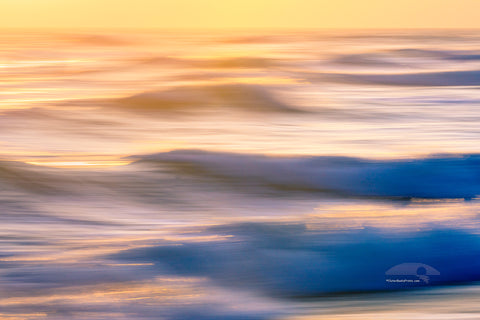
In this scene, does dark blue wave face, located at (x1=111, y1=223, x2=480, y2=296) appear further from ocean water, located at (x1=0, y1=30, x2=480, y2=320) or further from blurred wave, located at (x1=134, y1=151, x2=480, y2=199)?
blurred wave, located at (x1=134, y1=151, x2=480, y2=199)

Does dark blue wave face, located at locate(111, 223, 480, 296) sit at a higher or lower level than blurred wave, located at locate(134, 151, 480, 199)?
lower

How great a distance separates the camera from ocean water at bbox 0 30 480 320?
1440 mm

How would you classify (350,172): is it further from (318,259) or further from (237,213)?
(318,259)

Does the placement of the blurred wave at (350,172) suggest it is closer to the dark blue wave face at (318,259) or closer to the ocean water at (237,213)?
the ocean water at (237,213)

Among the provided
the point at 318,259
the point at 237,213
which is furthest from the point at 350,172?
the point at 318,259

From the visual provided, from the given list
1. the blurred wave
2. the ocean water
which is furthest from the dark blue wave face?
the blurred wave

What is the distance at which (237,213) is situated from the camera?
2.11 meters

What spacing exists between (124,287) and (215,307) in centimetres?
20

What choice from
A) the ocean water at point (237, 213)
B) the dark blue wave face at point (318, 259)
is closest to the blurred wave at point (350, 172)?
the ocean water at point (237, 213)

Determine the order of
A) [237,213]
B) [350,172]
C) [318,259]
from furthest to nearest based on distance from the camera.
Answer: [350,172] → [237,213] → [318,259]

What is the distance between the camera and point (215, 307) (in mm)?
1390

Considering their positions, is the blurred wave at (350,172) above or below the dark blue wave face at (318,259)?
above

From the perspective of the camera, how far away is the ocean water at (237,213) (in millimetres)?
1440

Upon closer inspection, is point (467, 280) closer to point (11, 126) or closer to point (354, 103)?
point (11, 126)
